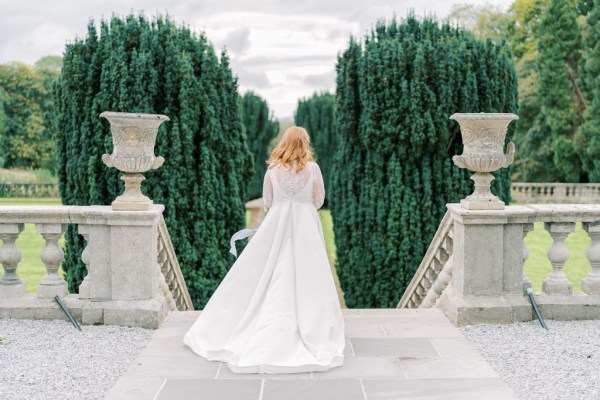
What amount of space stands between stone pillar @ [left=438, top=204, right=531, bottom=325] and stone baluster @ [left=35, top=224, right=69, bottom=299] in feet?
10.8

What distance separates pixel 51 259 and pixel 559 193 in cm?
2827

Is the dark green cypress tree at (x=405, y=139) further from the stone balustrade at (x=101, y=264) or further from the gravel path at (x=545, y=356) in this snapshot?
the stone balustrade at (x=101, y=264)

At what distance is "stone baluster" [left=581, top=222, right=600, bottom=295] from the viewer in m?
5.98

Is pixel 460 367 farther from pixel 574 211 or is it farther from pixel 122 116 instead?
pixel 122 116

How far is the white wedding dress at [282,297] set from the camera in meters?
4.71

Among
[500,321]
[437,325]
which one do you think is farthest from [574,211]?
[437,325]

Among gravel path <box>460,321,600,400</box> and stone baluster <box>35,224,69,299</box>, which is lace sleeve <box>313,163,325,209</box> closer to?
gravel path <box>460,321,600,400</box>

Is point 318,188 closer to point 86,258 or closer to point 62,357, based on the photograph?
point 86,258

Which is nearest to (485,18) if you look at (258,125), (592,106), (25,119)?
(592,106)

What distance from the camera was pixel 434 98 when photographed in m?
10.8

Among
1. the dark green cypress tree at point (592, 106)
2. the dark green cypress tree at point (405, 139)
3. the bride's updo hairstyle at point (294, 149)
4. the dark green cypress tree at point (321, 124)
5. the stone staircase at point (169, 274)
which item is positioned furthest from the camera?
the dark green cypress tree at point (321, 124)

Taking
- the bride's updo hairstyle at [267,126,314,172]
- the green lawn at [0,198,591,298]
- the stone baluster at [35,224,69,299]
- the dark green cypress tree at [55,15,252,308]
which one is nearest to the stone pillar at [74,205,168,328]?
the stone baluster at [35,224,69,299]

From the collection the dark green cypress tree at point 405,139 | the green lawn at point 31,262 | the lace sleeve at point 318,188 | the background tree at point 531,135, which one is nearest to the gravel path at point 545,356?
the lace sleeve at point 318,188

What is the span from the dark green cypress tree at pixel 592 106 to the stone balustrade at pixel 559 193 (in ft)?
1.93
